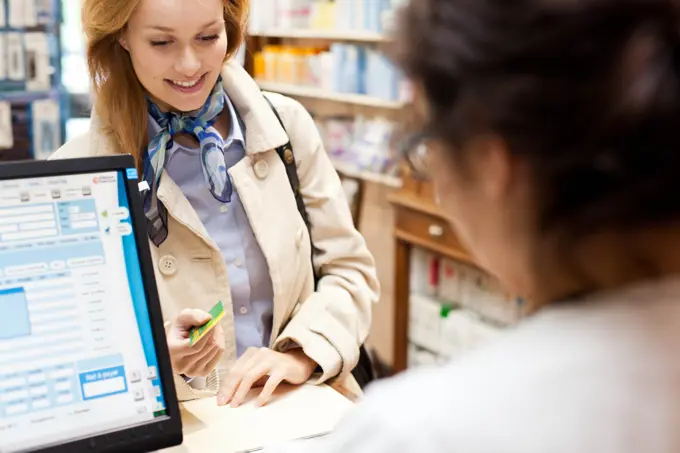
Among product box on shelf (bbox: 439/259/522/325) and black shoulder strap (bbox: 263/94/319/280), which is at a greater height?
black shoulder strap (bbox: 263/94/319/280)

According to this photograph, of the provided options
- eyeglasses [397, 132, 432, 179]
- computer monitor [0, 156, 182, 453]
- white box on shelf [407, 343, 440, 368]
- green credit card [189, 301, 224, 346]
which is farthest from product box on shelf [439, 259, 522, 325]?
eyeglasses [397, 132, 432, 179]

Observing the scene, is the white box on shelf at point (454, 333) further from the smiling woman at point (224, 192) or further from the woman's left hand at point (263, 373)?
the woman's left hand at point (263, 373)

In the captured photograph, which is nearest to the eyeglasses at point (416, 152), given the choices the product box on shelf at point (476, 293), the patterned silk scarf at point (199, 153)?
the patterned silk scarf at point (199, 153)

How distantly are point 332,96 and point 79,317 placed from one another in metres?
3.12

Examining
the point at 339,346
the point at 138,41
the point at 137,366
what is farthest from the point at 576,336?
the point at 138,41

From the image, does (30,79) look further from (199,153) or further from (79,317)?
(79,317)

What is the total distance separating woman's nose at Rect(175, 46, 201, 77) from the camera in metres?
1.65

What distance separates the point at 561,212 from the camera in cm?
70

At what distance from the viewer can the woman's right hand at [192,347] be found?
4.53 ft

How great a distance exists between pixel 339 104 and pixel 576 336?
3.89m

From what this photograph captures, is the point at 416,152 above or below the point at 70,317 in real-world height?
above

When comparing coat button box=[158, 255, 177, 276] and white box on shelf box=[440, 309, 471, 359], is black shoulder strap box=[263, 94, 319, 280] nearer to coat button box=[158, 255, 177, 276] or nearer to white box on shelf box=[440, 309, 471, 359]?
coat button box=[158, 255, 177, 276]

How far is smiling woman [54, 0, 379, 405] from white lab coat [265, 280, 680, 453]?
87cm

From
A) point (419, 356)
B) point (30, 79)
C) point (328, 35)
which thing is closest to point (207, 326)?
point (419, 356)
